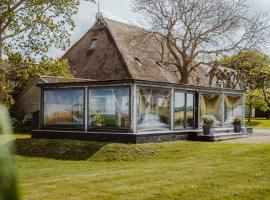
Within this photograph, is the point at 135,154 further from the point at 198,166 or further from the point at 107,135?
the point at 198,166

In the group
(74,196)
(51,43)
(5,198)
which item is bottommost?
(74,196)

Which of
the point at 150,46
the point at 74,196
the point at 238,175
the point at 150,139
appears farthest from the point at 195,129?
the point at 150,46

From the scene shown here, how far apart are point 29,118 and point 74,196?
27508 mm

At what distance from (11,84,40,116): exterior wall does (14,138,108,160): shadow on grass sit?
16737mm

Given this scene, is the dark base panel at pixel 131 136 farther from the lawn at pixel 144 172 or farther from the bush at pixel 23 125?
the bush at pixel 23 125

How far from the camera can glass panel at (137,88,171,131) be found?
21.4 meters

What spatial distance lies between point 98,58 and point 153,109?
21029 mm

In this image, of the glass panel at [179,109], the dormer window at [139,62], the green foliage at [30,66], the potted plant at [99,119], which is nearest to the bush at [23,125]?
the green foliage at [30,66]

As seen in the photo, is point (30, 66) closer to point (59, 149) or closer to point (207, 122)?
point (59, 149)

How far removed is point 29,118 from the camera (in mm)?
36531

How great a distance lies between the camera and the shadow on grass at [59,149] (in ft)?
63.8

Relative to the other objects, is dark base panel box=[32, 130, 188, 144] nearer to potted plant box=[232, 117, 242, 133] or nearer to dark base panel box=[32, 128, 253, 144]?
dark base panel box=[32, 128, 253, 144]

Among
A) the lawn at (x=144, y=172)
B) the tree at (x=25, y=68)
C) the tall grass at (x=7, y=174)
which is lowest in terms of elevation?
the lawn at (x=144, y=172)

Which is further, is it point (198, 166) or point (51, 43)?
point (51, 43)
